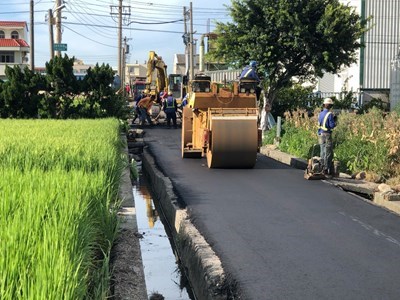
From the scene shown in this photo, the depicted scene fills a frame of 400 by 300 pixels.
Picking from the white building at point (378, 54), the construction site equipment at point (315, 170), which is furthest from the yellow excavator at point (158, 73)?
the construction site equipment at point (315, 170)

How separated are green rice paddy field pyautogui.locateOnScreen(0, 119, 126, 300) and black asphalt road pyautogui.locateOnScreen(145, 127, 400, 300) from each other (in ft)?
4.92

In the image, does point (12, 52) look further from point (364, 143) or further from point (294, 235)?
point (294, 235)

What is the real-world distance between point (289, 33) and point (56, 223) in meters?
18.0

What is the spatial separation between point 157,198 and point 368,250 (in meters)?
6.24

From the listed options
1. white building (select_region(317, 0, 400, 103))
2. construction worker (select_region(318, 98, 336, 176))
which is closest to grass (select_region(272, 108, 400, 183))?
construction worker (select_region(318, 98, 336, 176))

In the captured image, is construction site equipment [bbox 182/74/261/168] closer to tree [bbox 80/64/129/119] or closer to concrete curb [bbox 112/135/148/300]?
concrete curb [bbox 112/135/148/300]

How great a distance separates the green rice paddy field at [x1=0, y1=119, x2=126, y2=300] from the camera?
3.41 m

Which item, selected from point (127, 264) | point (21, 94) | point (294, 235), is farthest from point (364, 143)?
point (21, 94)

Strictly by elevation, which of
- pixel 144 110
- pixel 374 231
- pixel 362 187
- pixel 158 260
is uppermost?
pixel 144 110

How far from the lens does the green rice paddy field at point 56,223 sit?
341 centimetres

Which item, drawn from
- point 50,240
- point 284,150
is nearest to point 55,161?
point 50,240

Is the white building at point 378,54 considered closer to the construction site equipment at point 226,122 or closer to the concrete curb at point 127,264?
the construction site equipment at point 226,122

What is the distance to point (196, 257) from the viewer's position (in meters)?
6.98

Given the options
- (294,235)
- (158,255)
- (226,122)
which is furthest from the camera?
(226,122)
